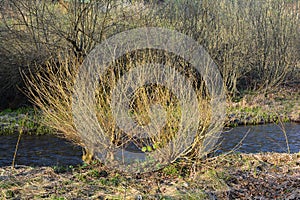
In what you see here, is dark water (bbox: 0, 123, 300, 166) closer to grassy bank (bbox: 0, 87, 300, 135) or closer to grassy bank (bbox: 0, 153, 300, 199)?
grassy bank (bbox: 0, 87, 300, 135)

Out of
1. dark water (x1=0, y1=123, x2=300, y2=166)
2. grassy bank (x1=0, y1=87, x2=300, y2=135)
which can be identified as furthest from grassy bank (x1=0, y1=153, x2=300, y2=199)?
grassy bank (x1=0, y1=87, x2=300, y2=135)

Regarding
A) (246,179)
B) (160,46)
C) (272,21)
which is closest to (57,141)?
(160,46)

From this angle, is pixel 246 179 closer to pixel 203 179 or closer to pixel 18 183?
pixel 203 179

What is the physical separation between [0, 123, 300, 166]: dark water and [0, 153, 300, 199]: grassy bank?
1651mm

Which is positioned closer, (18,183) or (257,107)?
(18,183)

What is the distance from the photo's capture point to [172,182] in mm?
5012

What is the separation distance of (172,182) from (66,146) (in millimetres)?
4348

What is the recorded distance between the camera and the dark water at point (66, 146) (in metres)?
7.72

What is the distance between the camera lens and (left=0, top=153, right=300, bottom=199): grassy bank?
452cm

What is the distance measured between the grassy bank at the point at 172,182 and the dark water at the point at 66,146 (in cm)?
165

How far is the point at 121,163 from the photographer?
575 centimetres

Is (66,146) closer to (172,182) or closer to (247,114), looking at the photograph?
(172,182)

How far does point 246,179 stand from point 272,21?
11155 millimetres

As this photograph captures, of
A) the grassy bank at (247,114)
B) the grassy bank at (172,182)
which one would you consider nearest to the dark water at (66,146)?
the grassy bank at (247,114)
